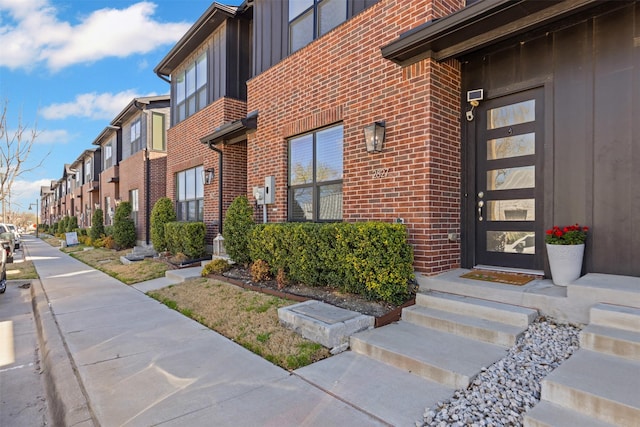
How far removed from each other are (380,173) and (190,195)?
7886 millimetres

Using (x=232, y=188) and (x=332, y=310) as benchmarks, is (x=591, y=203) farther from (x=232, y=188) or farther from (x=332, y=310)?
(x=232, y=188)

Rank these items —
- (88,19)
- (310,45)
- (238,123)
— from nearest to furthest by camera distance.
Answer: (310,45) < (238,123) < (88,19)

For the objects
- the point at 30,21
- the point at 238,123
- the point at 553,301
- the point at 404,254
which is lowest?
the point at 553,301

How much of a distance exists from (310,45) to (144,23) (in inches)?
354

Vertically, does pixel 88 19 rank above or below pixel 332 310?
above

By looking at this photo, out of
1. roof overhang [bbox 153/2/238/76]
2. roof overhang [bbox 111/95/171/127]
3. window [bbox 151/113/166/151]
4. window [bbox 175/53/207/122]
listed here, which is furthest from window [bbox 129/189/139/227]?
roof overhang [bbox 153/2/238/76]

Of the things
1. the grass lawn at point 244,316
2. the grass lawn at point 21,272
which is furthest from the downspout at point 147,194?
the grass lawn at point 244,316

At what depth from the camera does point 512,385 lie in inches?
99.9

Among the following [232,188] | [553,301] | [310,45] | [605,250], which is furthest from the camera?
[232,188]

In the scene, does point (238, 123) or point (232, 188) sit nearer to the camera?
point (238, 123)

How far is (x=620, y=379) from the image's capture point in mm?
2311

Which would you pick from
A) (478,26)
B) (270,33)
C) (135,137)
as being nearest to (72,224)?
(135,137)

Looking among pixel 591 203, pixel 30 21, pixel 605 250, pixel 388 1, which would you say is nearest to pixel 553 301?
pixel 605 250

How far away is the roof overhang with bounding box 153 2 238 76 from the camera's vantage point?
9117 mm
